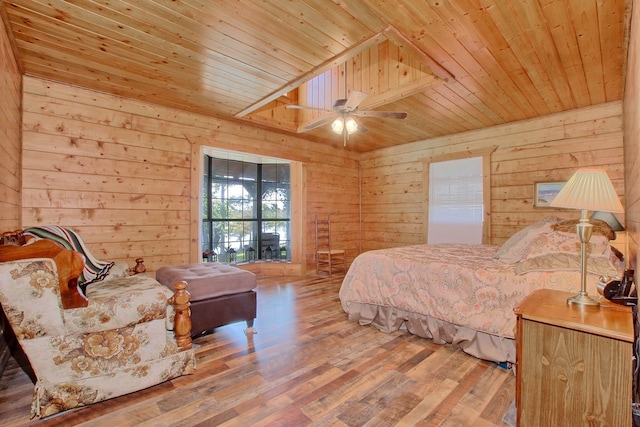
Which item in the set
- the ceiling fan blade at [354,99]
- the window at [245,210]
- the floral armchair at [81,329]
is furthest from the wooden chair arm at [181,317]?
the window at [245,210]

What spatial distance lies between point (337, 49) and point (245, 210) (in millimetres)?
3741

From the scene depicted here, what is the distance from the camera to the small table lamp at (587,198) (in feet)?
4.74

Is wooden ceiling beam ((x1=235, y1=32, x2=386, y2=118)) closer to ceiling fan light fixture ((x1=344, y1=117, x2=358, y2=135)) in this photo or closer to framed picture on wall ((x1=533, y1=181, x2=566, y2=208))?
ceiling fan light fixture ((x1=344, y1=117, x2=358, y2=135))

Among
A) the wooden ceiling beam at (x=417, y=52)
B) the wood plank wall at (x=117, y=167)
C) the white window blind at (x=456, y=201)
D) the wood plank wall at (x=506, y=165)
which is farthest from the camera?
the white window blind at (x=456, y=201)

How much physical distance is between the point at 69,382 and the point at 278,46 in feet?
8.77

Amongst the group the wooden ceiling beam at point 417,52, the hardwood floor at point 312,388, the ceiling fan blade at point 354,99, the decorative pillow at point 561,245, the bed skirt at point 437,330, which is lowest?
the hardwood floor at point 312,388

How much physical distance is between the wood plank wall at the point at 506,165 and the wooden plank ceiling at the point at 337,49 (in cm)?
31

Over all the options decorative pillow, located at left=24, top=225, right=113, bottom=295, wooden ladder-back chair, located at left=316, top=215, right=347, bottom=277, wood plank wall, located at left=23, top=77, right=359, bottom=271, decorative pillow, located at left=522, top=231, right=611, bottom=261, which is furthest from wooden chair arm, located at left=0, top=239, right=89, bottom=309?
wooden ladder-back chair, located at left=316, top=215, right=347, bottom=277

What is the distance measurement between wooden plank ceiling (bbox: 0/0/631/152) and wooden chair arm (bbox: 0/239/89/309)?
1.62m

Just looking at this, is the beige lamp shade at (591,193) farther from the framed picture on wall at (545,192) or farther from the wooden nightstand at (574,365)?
the framed picture on wall at (545,192)

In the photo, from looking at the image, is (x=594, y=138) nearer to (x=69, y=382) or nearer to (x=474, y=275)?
(x=474, y=275)

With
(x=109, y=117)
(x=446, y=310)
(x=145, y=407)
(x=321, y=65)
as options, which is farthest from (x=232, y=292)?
(x=109, y=117)

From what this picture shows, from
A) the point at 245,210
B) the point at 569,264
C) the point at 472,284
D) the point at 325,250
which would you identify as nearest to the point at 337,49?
the point at 472,284

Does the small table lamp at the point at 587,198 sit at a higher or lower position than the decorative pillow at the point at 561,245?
higher
